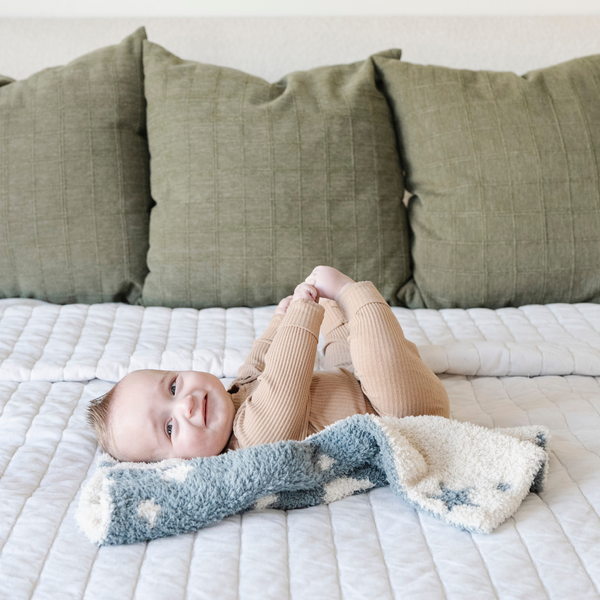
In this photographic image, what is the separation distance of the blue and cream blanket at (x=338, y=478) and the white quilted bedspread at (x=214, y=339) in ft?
1.06

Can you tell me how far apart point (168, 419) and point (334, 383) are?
0.96ft

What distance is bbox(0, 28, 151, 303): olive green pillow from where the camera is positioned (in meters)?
1.47

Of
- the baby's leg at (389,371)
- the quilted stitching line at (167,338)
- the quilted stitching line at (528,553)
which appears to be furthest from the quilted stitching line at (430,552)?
the quilted stitching line at (167,338)

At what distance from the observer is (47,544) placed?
724 mm

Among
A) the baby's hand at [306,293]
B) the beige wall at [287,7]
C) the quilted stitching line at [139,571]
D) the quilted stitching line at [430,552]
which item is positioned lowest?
the quilted stitching line at [139,571]

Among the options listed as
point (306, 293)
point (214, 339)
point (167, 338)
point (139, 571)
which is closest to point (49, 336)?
point (167, 338)

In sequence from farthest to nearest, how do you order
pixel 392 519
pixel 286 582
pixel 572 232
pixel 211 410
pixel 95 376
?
pixel 572 232
pixel 95 376
pixel 211 410
pixel 392 519
pixel 286 582

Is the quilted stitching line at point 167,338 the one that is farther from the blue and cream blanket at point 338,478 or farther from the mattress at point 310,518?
the blue and cream blanket at point 338,478

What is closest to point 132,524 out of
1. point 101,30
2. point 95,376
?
point 95,376

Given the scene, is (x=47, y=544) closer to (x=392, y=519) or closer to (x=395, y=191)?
(x=392, y=519)

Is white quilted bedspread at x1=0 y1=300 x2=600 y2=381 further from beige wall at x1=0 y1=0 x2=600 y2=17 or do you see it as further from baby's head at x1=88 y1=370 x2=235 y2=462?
beige wall at x1=0 y1=0 x2=600 y2=17

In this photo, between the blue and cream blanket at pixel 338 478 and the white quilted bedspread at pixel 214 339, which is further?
the white quilted bedspread at pixel 214 339

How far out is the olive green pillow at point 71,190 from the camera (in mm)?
1472

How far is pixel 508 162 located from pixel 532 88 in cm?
23
